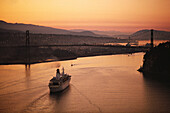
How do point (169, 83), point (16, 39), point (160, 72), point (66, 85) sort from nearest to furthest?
point (66, 85)
point (169, 83)
point (160, 72)
point (16, 39)

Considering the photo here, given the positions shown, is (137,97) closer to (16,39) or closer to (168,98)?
(168,98)

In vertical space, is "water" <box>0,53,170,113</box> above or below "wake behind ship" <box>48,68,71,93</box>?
below

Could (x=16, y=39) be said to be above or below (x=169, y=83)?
above

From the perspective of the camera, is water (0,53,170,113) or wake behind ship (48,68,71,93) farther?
wake behind ship (48,68,71,93)

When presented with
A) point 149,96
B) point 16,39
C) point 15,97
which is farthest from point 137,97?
point 16,39

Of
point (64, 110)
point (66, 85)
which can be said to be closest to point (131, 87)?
point (66, 85)

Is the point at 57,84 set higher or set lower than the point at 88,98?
higher

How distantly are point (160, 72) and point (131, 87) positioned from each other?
7466 millimetres

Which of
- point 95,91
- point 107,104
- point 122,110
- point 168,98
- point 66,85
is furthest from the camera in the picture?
point 66,85

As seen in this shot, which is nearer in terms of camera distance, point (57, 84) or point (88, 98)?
point (88, 98)

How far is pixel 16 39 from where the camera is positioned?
218 ft

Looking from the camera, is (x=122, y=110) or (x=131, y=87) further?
(x=131, y=87)

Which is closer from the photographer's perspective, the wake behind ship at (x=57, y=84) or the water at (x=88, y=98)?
the water at (x=88, y=98)

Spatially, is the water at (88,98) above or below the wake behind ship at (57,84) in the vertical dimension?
below
